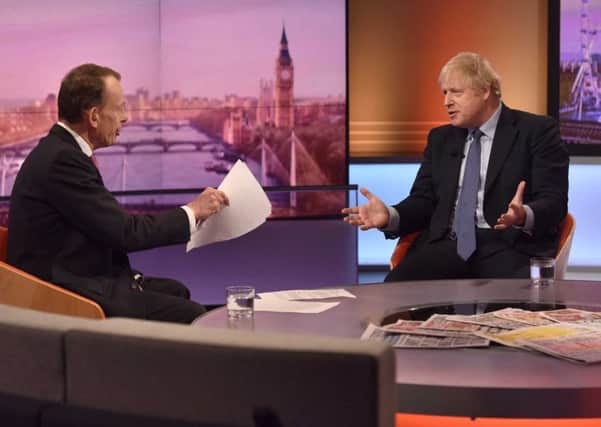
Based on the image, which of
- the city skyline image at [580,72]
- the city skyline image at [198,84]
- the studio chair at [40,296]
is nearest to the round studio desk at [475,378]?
the studio chair at [40,296]

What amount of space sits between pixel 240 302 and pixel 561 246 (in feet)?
5.90

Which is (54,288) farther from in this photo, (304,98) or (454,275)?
(304,98)

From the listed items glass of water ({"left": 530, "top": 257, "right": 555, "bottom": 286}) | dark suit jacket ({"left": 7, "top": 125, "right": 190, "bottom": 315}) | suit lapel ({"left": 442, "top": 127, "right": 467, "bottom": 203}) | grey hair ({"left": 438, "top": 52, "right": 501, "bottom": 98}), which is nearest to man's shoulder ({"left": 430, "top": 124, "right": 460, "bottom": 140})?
suit lapel ({"left": 442, "top": 127, "right": 467, "bottom": 203})

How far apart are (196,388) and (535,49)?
5.75 m

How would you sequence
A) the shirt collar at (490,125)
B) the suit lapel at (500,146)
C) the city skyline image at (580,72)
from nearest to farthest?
the suit lapel at (500,146) < the shirt collar at (490,125) < the city skyline image at (580,72)

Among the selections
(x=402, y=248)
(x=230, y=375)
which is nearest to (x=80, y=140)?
(x=402, y=248)

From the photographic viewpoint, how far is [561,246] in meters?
3.81

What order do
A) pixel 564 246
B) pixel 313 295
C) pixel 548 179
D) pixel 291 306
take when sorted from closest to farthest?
pixel 291 306 → pixel 313 295 → pixel 564 246 → pixel 548 179

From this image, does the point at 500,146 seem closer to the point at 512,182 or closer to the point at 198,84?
the point at 512,182

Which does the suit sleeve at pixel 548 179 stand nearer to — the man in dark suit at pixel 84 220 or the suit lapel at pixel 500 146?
the suit lapel at pixel 500 146

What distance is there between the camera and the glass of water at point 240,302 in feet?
7.94

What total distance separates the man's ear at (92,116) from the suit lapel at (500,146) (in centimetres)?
158

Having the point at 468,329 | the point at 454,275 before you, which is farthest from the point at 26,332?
the point at 454,275

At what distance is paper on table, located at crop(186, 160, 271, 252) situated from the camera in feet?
11.0
